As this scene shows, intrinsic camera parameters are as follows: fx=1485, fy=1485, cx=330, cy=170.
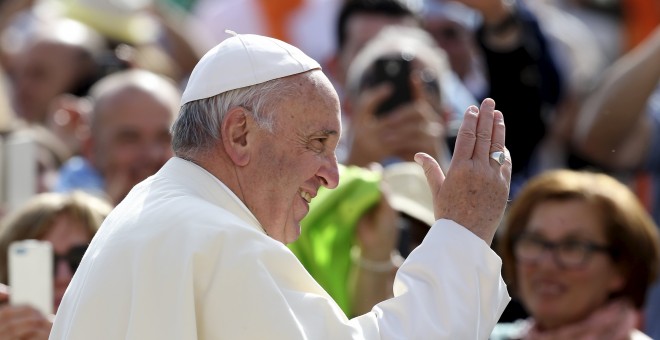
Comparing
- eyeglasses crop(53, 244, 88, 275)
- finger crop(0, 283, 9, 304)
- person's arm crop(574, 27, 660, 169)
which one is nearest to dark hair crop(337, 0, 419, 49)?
person's arm crop(574, 27, 660, 169)

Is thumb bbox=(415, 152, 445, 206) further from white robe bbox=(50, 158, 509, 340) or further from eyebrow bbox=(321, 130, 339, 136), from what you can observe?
eyebrow bbox=(321, 130, 339, 136)

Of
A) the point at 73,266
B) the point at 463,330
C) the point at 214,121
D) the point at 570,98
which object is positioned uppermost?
the point at 214,121

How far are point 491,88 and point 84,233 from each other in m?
2.39

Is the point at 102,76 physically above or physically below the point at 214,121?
below

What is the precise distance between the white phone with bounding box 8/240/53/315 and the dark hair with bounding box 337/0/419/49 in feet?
11.0

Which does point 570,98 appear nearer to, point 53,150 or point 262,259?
point 53,150

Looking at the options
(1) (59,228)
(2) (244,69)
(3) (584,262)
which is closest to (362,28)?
(3) (584,262)

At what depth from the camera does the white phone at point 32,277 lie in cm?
477

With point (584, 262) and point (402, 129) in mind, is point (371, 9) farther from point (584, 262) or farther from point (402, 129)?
point (584, 262)

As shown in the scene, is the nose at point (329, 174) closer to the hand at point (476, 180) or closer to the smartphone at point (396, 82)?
the hand at point (476, 180)

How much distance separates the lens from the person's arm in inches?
258

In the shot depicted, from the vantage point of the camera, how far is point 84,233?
5367 millimetres

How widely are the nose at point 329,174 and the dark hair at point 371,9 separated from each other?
4047 millimetres

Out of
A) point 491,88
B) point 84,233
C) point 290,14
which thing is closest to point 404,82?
point 491,88
